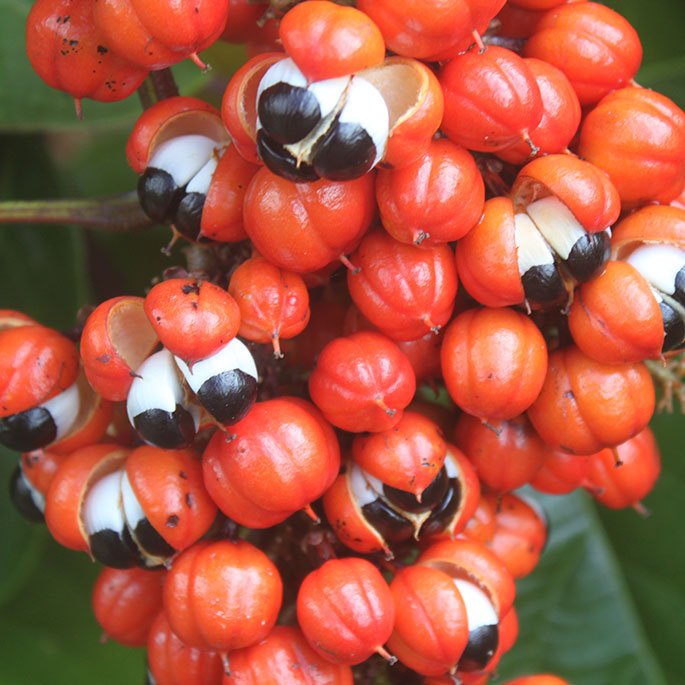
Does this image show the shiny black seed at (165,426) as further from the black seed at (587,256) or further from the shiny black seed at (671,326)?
the shiny black seed at (671,326)

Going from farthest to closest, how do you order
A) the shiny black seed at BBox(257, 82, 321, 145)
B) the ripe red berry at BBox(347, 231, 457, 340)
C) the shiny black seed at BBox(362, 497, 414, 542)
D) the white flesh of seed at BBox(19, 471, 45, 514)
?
the white flesh of seed at BBox(19, 471, 45, 514), the shiny black seed at BBox(362, 497, 414, 542), the ripe red berry at BBox(347, 231, 457, 340), the shiny black seed at BBox(257, 82, 321, 145)

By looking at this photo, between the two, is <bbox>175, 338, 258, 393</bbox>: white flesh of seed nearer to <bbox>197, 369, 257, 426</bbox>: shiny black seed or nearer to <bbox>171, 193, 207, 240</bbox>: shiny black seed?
<bbox>197, 369, 257, 426</bbox>: shiny black seed

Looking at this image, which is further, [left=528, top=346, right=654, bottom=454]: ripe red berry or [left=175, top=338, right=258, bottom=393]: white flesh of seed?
[left=528, top=346, right=654, bottom=454]: ripe red berry

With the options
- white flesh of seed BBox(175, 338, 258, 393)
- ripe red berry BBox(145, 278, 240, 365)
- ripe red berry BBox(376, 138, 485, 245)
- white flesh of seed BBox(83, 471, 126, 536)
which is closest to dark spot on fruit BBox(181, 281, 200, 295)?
ripe red berry BBox(145, 278, 240, 365)

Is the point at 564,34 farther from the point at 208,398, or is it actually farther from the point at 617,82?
the point at 208,398

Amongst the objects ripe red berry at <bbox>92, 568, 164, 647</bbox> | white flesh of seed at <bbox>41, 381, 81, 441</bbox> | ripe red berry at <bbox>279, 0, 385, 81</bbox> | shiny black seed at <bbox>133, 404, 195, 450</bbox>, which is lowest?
ripe red berry at <bbox>92, 568, 164, 647</bbox>
